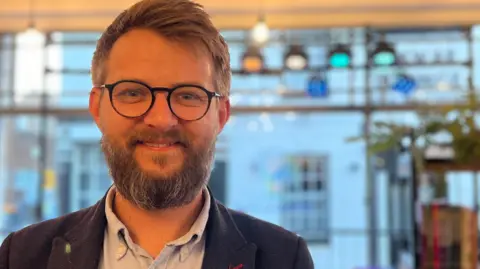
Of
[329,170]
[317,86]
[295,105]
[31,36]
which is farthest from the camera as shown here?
[329,170]

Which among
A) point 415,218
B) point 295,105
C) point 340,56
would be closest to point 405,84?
point 340,56

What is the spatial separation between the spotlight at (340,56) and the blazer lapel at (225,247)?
15.5ft

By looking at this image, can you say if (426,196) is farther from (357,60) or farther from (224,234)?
(357,60)

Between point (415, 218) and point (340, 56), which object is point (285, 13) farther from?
point (415, 218)

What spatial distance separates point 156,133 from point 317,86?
199 inches

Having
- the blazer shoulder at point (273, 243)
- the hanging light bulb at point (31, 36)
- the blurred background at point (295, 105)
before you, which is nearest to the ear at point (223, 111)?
the blazer shoulder at point (273, 243)

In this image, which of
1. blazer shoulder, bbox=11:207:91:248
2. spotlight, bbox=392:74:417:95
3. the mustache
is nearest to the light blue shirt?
blazer shoulder, bbox=11:207:91:248

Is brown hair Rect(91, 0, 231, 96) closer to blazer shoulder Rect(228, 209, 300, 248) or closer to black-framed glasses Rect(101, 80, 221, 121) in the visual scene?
black-framed glasses Rect(101, 80, 221, 121)

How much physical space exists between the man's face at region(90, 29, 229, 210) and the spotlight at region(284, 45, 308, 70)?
482cm

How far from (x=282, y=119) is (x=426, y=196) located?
452cm

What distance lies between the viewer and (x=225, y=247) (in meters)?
1.16

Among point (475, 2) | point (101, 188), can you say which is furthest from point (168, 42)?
point (101, 188)

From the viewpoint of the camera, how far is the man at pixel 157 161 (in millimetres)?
1063

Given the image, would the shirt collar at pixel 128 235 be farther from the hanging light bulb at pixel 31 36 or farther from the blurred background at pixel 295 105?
the hanging light bulb at pixel 31 36
